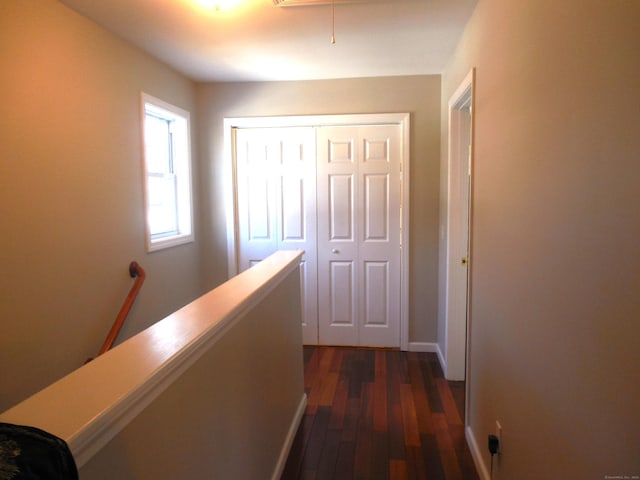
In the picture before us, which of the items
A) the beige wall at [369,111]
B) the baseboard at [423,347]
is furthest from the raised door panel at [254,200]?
the baseboard at [423,347]

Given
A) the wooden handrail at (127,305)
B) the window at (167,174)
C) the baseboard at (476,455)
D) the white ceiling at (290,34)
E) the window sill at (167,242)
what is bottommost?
the baseboard at (476,455)

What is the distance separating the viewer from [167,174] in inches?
141

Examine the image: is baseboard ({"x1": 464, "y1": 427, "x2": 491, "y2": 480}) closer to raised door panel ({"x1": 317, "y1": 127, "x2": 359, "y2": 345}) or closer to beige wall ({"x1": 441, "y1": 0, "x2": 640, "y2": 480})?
beige wall ({"x1": 441, "y1": 0, "x2": 640, "y2": 480})

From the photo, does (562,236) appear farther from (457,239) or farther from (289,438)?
(457,239)

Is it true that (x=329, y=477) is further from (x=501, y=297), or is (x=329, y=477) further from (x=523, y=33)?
(x=523, y=33)

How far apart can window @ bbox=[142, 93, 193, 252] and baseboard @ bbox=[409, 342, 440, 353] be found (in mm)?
2240

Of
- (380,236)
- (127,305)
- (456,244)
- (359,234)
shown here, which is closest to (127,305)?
(127,305)

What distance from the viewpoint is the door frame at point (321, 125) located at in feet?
12.2

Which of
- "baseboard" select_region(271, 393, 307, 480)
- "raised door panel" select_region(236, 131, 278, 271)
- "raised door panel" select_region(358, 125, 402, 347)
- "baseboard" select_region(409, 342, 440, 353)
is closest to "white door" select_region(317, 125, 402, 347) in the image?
"raised door panel" select_region(358, 125, 402, 347)

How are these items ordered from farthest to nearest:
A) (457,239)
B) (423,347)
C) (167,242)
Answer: (423,347), (167,242), (457,239)

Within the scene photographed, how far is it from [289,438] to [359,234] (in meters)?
1.98

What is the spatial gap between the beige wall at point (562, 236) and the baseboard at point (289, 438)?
1041mm

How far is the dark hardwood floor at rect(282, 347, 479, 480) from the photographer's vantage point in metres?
2.24

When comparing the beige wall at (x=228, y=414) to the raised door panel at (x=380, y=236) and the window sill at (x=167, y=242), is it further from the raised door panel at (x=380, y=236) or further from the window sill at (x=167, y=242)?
the raised door panel at (x=380, y=236)
